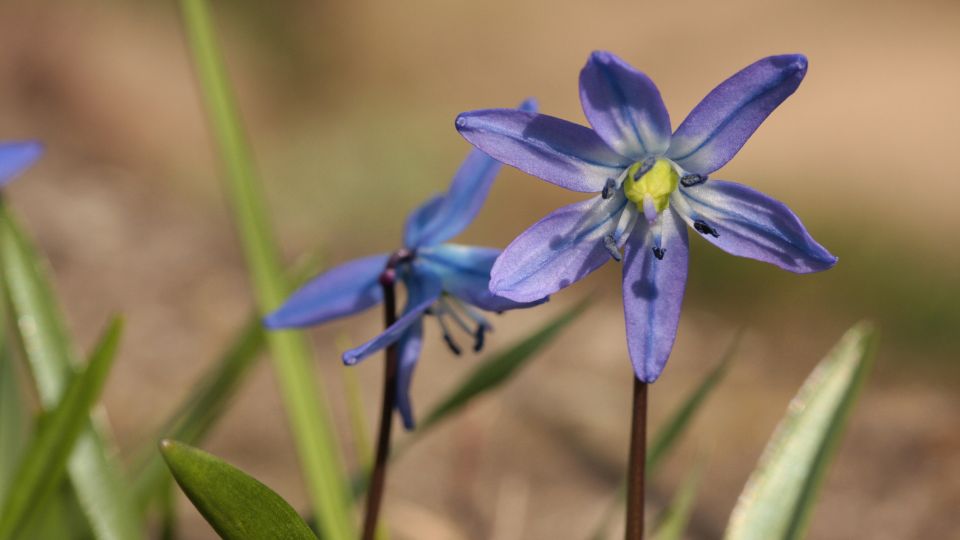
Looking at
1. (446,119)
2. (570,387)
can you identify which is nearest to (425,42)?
(446,119)

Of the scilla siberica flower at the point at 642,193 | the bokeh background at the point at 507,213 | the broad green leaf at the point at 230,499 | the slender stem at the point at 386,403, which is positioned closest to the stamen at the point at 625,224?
the scilla siberica flower at the point at 642,193

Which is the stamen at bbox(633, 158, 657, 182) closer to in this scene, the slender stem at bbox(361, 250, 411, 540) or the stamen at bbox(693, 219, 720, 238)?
the stamen at bbox(693, 219, 720, 238)

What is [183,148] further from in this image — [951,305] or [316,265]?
[316,265]

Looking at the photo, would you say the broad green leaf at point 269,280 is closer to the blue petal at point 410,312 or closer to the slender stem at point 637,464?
the blue petal at point 410,312

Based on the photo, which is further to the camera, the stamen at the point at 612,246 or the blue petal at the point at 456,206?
the blue petal at the point at 456,206

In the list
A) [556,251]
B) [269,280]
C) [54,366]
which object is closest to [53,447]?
[54,366]

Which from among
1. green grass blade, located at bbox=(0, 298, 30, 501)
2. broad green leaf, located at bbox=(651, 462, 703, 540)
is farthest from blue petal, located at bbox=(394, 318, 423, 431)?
green grass blade, located at bbox=(0, 298, 30, 501)

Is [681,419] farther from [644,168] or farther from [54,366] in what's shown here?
[54,366]
